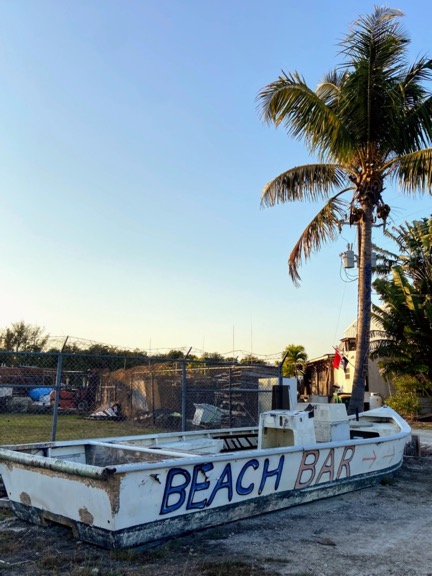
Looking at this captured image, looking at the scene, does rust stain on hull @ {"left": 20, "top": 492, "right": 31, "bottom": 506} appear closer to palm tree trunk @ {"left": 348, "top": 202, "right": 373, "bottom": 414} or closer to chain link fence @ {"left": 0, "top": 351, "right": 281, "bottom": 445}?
chain link fence @ {"left": 0, "top": 351, "right": 281, "bottom": 445}

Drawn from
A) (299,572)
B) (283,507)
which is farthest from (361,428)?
(299,572)

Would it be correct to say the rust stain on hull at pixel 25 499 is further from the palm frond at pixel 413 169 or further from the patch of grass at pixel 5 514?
Result: the palm frond at pixel 413 169

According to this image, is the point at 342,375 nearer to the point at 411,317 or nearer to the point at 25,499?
the point at 411,317

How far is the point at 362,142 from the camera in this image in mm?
12930

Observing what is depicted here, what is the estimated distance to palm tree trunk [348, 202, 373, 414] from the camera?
1277cm

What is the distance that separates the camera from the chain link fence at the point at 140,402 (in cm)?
1445

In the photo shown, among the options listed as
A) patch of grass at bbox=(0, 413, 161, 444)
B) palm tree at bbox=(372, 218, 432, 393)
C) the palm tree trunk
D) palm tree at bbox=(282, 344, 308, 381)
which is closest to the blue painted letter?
patch of grass at bbox=(0, 413, 161, 444)

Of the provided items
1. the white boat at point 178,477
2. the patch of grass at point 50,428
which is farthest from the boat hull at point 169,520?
the patch of grass at point 50,428

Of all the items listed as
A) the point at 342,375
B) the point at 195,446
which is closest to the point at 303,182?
the point at 195,446

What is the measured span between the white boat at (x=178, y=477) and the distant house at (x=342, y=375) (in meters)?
18.2

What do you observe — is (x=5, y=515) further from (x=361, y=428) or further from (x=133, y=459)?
(x=361, y=428)

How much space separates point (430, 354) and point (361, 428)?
13.6m

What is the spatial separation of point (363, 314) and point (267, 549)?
8529 mm

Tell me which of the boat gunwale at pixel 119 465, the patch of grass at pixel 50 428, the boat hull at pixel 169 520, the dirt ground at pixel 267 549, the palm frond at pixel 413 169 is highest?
the palm frond at pixel 413 169
